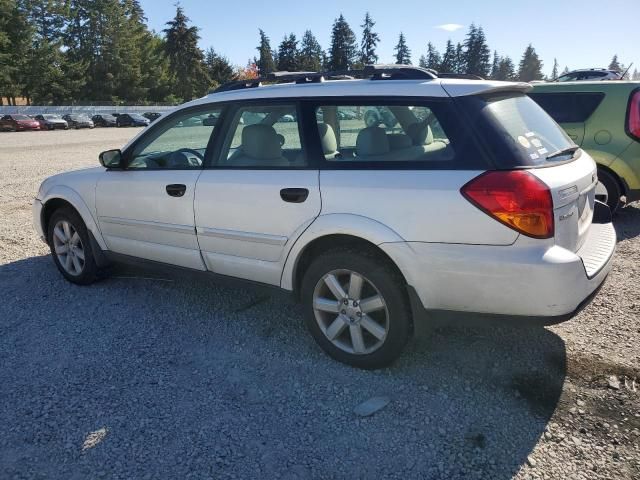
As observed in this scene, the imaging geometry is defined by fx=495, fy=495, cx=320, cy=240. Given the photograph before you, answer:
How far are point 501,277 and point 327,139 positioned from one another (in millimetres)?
1401

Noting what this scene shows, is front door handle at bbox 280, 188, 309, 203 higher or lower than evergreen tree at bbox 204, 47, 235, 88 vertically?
lower

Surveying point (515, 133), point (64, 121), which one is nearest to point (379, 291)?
point (515, 133)

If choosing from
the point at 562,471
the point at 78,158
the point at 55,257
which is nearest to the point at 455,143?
the point at 562,471

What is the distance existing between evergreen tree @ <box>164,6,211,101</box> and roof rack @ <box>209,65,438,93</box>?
7447cm

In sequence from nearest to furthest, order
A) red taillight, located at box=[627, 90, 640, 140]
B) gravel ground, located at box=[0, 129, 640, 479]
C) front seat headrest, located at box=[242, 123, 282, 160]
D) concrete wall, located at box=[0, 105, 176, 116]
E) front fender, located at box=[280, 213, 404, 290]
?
gravel ground, located at box=[0, 129, 640, 479] → front fender, located at box=[280, 213, 404, 290] → front seat headrest, located at box=[242, 123, 282, 160] → red taillight, located at box=[627, 90, 640, 140] → concrete wall, located at box=[0, 105, 176, 116]

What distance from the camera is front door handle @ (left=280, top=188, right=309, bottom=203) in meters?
3.12

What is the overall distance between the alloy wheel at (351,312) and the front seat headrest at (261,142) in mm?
993

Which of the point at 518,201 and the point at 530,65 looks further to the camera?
the point at 530,65

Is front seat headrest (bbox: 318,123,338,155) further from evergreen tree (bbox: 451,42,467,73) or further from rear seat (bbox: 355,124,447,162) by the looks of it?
evergreen tree (bbox: 451,42,467,73)

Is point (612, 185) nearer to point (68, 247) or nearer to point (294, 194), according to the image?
point (294, 194)

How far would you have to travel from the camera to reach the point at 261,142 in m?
3.54

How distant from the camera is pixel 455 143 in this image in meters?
2.73

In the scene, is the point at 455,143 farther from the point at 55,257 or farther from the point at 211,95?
the point at 55,257

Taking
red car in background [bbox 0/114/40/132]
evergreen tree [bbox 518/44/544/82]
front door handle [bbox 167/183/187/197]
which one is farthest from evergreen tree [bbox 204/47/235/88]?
front door handle [bbox 167/183/187/197]
